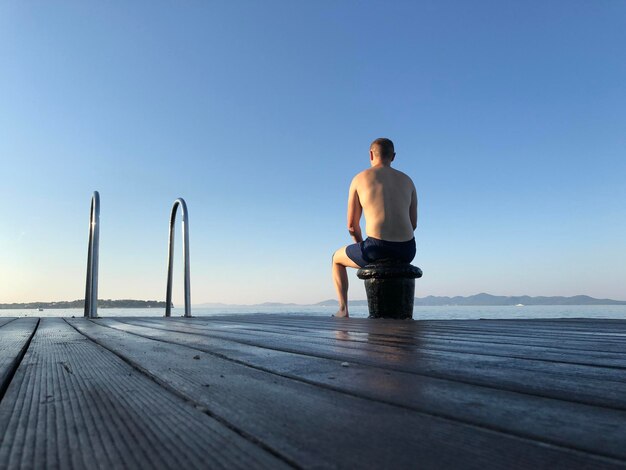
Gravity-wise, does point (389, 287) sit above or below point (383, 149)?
below

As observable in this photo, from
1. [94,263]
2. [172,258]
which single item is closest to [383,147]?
[94,263]

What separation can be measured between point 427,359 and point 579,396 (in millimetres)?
609

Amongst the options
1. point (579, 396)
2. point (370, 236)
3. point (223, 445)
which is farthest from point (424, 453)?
point (370, 236)

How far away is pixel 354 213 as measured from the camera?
5426 millimetres

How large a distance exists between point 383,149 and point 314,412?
4.86 meters

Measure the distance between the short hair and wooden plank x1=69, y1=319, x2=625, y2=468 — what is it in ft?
15.1

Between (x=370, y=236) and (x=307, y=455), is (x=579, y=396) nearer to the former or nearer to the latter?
(x=307, y=455)

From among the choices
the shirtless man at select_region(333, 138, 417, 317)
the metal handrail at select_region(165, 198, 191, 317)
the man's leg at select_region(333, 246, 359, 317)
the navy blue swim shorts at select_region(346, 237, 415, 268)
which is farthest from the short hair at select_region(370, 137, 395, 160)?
the metal handrail at select_region(165, 198, 191, 317)

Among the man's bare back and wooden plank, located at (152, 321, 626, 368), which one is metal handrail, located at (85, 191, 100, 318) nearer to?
the man's bare back

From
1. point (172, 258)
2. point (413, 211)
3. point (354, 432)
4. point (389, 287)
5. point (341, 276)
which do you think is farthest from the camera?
point (172, 258)

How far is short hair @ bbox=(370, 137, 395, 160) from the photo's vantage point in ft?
17.7

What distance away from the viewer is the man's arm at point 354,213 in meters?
5.40

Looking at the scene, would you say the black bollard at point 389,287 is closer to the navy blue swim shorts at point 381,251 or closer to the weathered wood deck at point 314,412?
the navy blue swim shorts at point 381,251

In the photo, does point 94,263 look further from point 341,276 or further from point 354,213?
point 354,213
